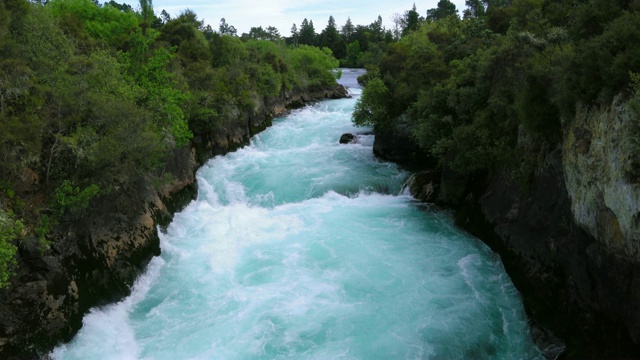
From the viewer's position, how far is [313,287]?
615 inches

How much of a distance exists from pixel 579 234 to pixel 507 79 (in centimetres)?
848

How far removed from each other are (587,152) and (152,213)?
54.4 feet

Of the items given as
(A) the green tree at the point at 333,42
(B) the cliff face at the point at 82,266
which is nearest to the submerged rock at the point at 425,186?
(B) the cliff face at the point at 82,266

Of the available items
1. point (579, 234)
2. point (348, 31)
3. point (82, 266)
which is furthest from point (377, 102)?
point (348, 31)

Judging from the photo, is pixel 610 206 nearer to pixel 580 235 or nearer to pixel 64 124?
pixel 580 235

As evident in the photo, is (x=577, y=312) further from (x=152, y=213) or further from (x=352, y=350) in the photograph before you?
(x=152, y=213)

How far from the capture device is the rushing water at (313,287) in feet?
42.0

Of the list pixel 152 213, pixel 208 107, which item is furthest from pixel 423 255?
pixel 208 107

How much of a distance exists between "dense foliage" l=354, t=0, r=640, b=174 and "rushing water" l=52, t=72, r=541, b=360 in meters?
4.38

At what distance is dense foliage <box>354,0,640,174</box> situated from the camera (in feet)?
36.6

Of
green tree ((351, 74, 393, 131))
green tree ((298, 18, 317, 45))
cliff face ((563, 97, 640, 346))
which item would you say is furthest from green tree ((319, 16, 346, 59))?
cliff face ((563, 97, 640, 346))

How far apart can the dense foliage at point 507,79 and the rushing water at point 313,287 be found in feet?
14.4

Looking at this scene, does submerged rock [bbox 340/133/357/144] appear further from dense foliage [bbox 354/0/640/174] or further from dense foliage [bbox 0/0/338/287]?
dense foliage [bbox 0/0/338/287]

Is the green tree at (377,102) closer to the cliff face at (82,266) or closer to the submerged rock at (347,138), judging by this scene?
the submerged rock at (347,138)
